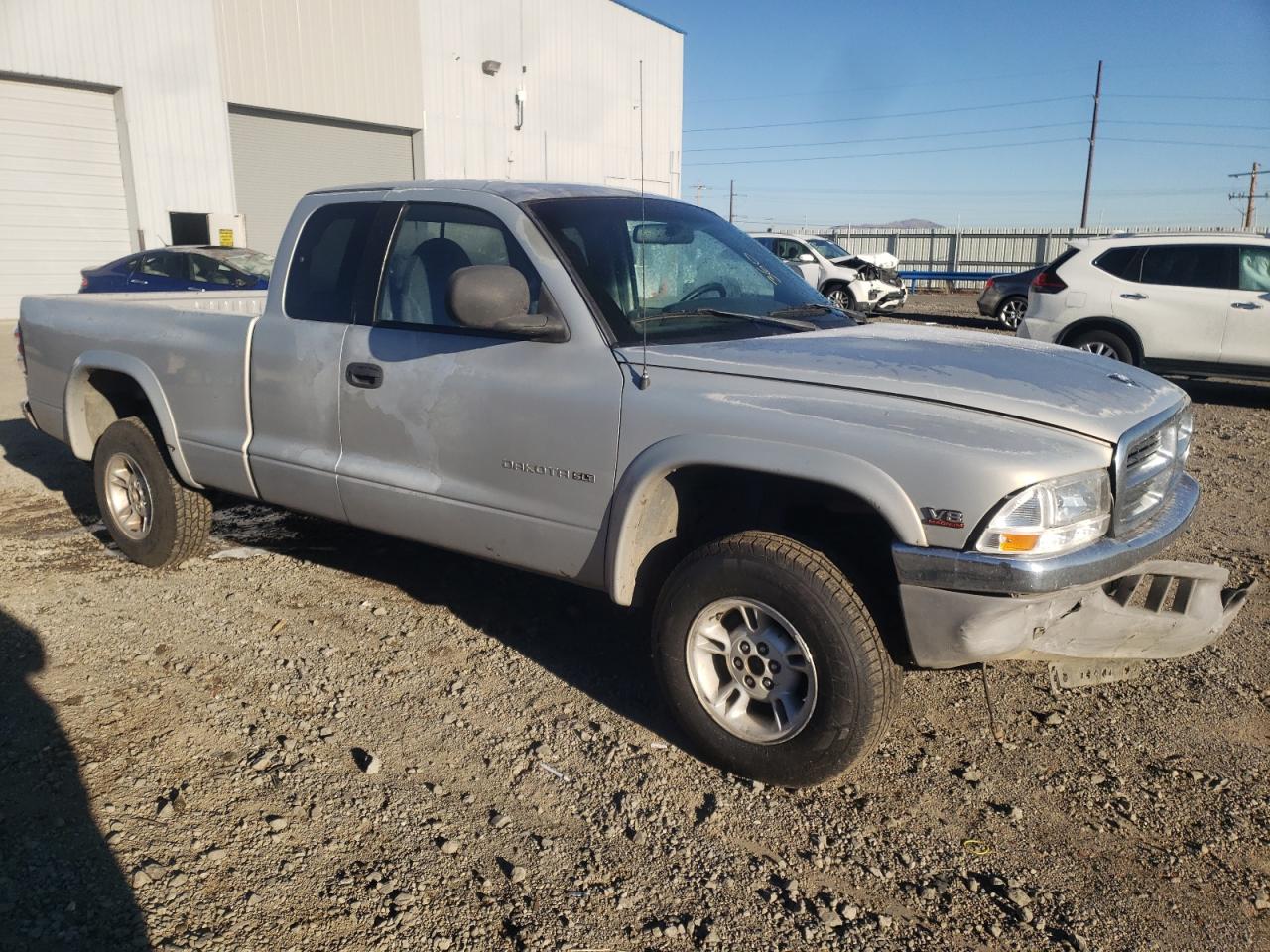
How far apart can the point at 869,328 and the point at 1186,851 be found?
2.14m

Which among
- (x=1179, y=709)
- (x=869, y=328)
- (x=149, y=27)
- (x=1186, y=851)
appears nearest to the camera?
(x=1186, y=851)

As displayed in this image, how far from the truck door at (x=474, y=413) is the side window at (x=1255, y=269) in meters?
9.19

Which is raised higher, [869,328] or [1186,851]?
[869,328]

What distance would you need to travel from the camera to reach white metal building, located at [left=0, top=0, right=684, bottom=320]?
1780 centimetres

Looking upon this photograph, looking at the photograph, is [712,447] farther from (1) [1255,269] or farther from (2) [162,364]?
(1) [1255,269]

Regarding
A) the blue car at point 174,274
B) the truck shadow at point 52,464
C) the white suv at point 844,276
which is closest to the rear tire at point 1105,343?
the white suv at point 844,276

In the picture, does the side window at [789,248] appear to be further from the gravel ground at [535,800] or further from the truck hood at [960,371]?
the truck hood at [960,371]

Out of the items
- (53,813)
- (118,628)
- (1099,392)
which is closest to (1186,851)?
(1099,392)

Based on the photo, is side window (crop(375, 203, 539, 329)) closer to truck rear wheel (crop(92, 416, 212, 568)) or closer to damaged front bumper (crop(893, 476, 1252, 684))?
truck rear wheel (crop(92, 416, 212, 568))

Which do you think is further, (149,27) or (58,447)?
(149,27)

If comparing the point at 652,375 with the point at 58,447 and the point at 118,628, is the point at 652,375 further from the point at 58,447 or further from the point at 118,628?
the point at 58,447

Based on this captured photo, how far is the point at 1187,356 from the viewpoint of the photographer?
10.2m

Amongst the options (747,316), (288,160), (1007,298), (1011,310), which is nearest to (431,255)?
(747,316)

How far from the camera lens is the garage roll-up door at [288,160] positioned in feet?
69.0
